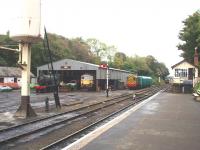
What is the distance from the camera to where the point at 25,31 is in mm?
20328

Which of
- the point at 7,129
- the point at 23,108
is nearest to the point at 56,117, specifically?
the point at 23,108

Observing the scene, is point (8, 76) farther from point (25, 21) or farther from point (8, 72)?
point (25, 21)

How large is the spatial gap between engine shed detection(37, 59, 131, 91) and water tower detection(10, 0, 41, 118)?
117 feet

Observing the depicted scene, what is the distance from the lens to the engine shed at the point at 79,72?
5966 centimetres

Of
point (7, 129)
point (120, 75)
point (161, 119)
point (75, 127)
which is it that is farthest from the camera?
point (120, 75)

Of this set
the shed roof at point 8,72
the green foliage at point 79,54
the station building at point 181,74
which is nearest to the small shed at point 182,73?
the station building at point 181,74

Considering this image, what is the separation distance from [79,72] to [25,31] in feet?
146

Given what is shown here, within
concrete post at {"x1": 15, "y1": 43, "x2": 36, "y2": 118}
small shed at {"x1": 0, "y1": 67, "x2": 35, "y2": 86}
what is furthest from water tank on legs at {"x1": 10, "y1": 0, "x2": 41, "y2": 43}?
small shed at {"x1": 0, "y1": 67, "x2": 35, "y2": 86}

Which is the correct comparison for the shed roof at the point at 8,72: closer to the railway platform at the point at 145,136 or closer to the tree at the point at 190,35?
the tree at the point at 190,35

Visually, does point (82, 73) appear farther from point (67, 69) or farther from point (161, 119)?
point (161, 119)

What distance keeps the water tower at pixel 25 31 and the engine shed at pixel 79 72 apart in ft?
117

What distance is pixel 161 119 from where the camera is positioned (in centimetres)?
2008

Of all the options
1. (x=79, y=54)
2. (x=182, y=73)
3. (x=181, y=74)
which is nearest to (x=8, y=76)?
(x=181, y=74)

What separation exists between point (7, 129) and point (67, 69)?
45488 mm
